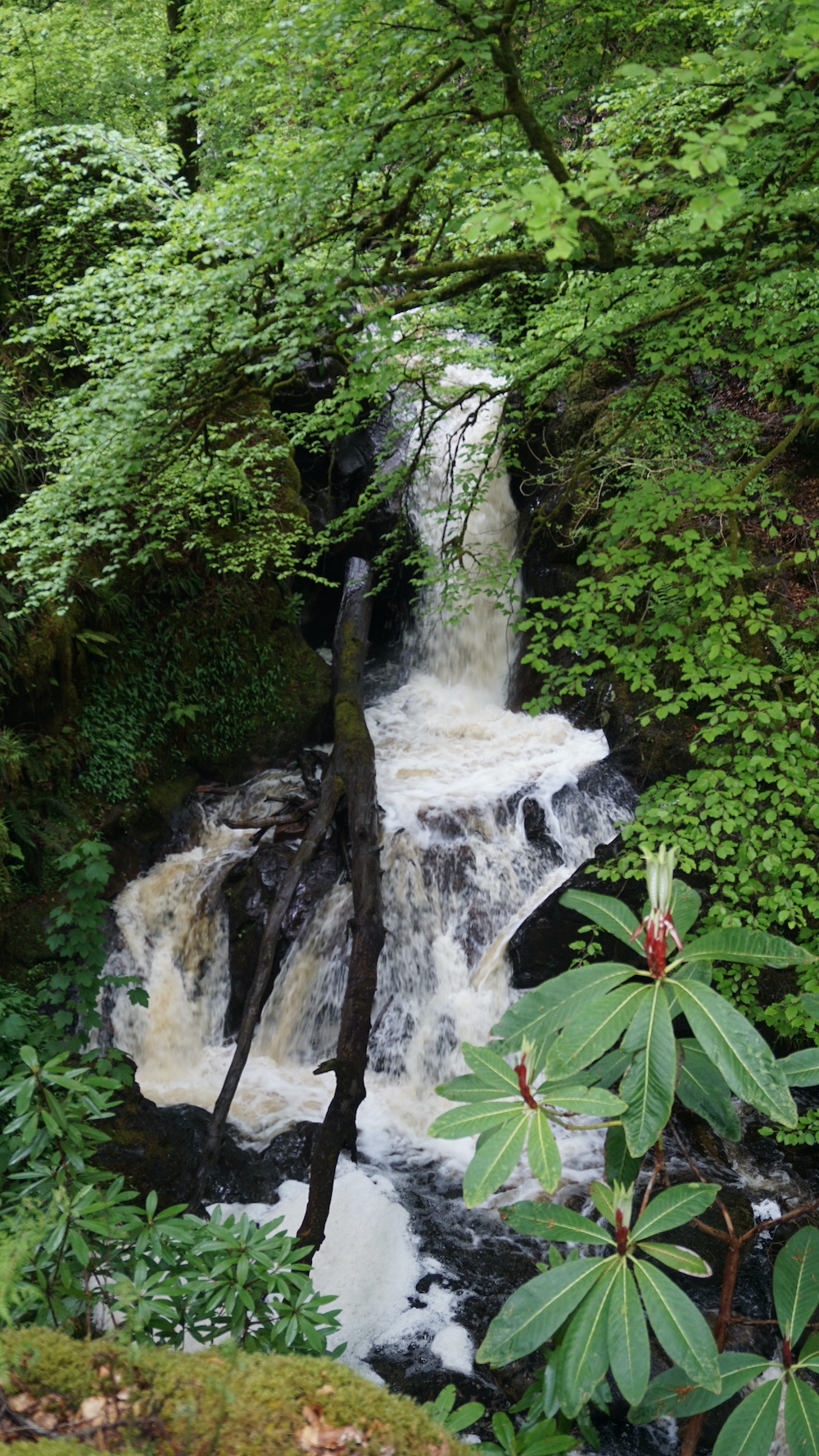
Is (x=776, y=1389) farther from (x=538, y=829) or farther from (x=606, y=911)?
(x=538, y=829)

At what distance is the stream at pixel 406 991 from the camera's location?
15.1ft

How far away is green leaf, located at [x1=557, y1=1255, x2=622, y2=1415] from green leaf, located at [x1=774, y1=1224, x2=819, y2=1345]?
15.9 inches

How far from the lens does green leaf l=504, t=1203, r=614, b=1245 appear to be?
1.81m

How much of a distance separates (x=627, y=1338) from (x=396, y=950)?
16.8 feet

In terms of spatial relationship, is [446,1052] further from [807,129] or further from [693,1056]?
[807,129]

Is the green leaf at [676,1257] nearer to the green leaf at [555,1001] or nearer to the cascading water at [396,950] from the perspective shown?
the green leaf at [555,1001]

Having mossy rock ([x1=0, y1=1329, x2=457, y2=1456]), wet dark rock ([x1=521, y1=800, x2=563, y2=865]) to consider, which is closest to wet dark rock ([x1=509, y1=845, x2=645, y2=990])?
wet dark rock ([x1=521, y1=800, x2=563, y2=865])

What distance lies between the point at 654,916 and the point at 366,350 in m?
3.52

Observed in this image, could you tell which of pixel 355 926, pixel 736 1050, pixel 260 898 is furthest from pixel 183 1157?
pixel 736 1050

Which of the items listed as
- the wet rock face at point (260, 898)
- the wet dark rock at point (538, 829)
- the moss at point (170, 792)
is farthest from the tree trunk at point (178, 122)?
the wet dark rock at point (538, 829)

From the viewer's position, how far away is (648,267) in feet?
14.3

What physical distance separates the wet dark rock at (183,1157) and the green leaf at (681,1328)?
3.91m

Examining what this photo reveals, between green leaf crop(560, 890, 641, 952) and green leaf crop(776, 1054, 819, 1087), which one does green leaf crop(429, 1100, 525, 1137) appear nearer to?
green leaf crop(560, 890, 641, 952)

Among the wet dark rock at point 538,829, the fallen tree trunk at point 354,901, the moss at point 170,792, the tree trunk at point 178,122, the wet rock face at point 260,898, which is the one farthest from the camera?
the tree trunk at point 178,122
